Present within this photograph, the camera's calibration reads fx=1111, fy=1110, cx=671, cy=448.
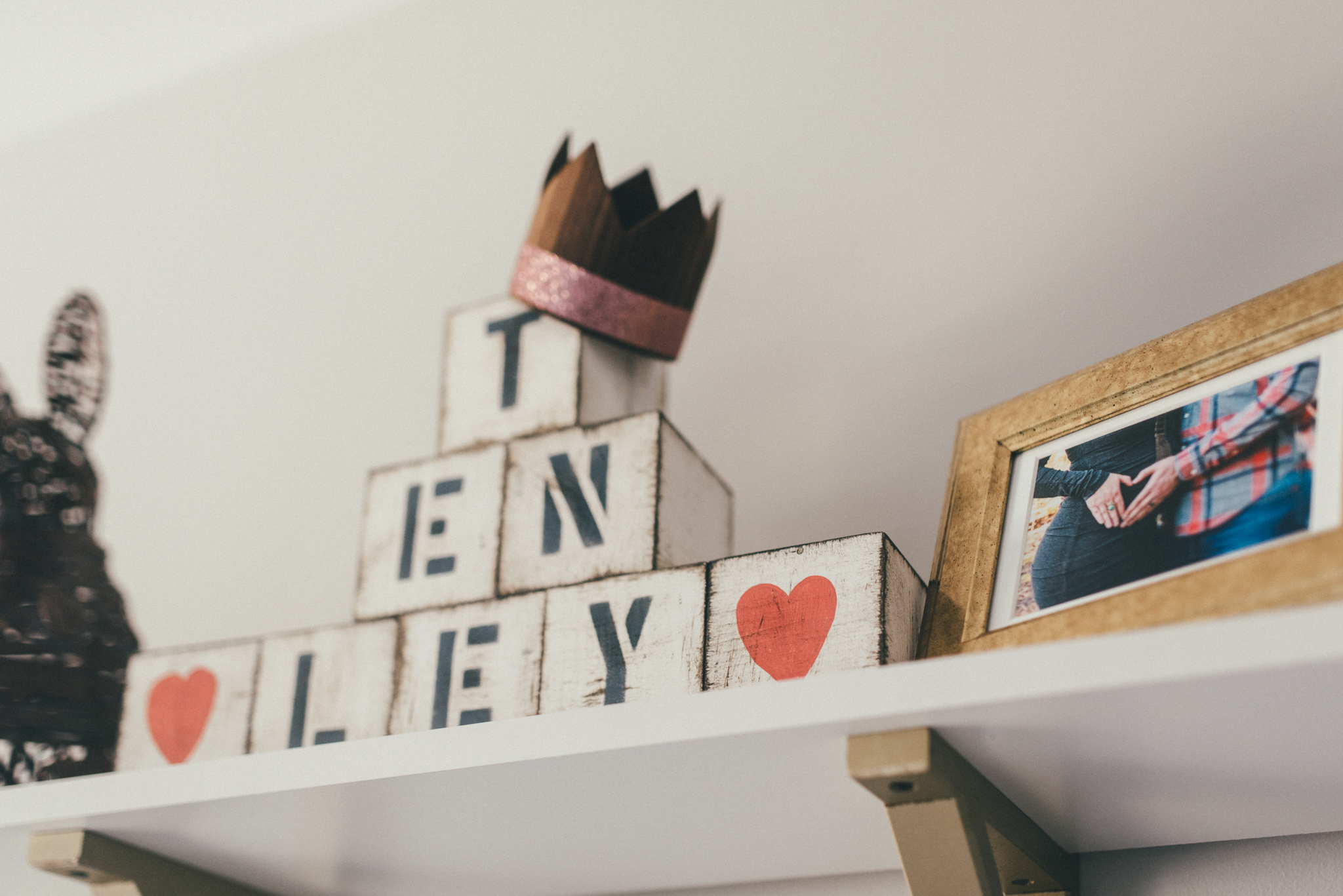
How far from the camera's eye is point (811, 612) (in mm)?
674

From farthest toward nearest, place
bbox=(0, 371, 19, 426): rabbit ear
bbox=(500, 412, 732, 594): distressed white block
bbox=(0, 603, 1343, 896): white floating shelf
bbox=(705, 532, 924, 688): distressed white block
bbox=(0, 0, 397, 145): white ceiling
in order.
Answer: bbox=(0, 0, 397, 145): white ceiling
bbox=(0, 371, 19, 426): rabbit ear
bbox=(500, 412, 732, 594): distressed white block
bbox=(705, 532, 924, 688): distressed white block
bbox=(0, 603, 1343, 896): white floating shelf

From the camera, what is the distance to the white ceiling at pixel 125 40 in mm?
1477

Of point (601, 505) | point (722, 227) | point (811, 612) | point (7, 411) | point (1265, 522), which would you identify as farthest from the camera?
point (722, 227)

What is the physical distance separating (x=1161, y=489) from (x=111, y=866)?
0.71 metres

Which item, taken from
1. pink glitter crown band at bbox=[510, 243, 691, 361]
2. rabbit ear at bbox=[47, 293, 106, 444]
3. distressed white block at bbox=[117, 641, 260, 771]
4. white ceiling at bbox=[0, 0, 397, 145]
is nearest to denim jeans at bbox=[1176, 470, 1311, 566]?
pink glitter crown band at bbox=[510, 243, 691, 361]

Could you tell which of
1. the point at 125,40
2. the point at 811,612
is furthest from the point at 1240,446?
the point at 125,40

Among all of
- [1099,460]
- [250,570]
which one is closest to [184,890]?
[250,570]

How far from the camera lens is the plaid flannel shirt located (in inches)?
22.9

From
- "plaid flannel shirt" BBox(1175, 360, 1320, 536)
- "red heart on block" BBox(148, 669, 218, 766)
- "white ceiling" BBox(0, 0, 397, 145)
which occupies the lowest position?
"red heart on block" BBox(148, 669, 218, 766)

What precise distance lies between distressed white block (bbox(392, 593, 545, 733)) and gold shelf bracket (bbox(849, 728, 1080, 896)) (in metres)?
0.27

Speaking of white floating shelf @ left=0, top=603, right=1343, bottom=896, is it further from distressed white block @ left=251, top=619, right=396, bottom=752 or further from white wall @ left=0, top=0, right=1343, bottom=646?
white wall @ left=0, top=0, right=1343, bottom=646

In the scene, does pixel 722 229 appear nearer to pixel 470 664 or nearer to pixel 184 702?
pixel 470 664

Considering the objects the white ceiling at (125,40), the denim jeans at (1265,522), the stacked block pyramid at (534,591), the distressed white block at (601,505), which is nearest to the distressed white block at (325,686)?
the stacked block pyramid at (534,591)

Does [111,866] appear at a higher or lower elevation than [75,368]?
lower
